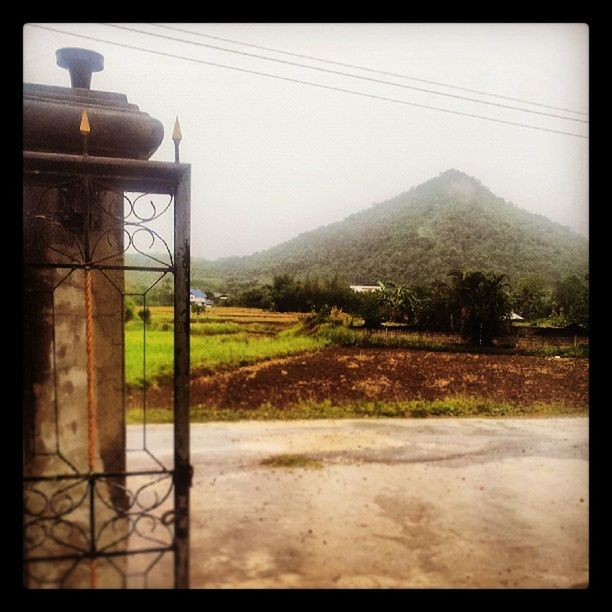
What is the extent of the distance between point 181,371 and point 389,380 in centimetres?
895

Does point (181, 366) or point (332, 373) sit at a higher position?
point (181, 366)

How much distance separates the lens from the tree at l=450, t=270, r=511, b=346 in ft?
39.7

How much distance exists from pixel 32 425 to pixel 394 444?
554 cm

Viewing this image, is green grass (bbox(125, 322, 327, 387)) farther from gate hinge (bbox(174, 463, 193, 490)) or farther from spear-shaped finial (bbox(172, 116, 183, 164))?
spear-shaped finial (bbox(172, 116, 183, 164))

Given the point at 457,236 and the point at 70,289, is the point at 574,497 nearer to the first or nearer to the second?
the point at 70,289

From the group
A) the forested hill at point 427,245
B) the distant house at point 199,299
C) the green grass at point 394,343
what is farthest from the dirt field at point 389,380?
the forested hill at point 427,245

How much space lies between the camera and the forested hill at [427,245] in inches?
506

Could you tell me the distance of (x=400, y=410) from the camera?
10203mm

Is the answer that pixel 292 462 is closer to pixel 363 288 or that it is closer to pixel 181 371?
pixel 181 371

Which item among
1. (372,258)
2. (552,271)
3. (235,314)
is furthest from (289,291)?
(552,271)

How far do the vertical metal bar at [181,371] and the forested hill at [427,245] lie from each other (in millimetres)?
7603

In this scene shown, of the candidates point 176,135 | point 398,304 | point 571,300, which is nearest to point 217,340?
point 398,304

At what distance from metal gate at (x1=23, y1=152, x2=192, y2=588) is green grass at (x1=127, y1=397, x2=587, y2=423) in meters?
6.02

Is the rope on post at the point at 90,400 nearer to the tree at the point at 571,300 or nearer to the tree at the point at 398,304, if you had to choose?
the tree at the point at 398,304
